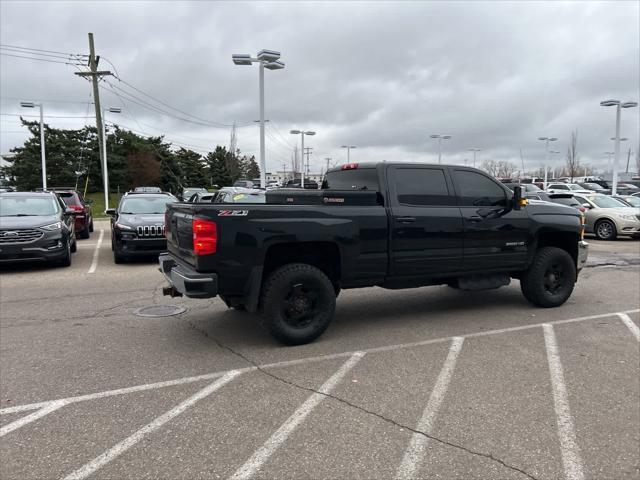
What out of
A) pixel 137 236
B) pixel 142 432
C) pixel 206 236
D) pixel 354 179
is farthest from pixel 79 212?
pixel 142 432

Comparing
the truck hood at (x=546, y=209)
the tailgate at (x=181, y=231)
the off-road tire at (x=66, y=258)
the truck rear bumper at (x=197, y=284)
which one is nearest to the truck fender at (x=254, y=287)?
the truck rear bumper at (x=197, y=284)

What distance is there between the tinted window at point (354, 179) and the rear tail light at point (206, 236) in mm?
2037

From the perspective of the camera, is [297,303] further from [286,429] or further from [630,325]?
[630,325]

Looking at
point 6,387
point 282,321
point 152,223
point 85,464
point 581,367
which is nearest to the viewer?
point 85,464

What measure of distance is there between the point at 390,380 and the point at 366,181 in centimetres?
257

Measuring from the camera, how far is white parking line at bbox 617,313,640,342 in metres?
5.88

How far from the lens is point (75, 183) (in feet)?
150

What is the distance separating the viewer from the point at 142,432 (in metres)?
3.50

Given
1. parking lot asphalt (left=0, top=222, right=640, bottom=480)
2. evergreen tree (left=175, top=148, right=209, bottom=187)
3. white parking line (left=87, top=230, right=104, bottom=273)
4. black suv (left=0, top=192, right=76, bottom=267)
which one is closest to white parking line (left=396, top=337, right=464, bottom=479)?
parking lot asphalt (left=0, top=222, right=640, bottom=480)

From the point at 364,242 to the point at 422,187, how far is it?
1.15 meters

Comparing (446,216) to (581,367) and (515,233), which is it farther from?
(581,367)

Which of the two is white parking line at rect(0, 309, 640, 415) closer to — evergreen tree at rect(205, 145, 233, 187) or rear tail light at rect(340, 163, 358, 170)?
rear tail light at rect(340, 163, 358, 170)

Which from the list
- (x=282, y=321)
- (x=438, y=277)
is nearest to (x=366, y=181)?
(x=438, y=277)

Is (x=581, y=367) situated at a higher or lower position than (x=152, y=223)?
lower
